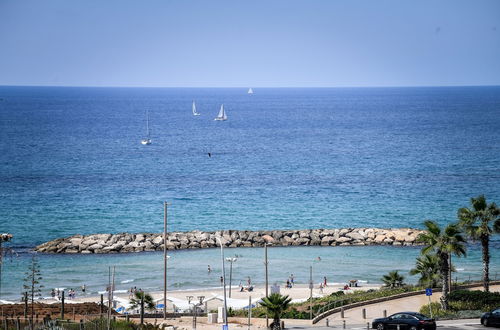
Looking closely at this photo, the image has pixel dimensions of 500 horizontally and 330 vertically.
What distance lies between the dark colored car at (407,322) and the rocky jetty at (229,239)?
4326 centimetres

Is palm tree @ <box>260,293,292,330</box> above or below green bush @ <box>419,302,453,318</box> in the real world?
above

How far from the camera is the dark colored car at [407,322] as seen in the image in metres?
39.6

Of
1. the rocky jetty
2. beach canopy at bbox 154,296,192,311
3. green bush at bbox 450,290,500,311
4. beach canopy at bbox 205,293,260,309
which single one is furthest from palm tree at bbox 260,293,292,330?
the rocky jetty

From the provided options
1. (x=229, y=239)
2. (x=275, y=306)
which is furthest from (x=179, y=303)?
(x=229, y=239)

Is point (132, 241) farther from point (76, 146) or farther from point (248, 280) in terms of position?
point (76, 146)

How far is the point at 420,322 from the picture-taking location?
39.8 meters

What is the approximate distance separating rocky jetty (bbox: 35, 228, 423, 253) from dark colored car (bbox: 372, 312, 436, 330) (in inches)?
1703

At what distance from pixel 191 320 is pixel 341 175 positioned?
88.4m

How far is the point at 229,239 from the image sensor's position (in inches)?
3369

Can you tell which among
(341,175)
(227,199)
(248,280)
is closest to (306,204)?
(227,199)

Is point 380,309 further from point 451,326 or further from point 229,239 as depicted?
point 229,239

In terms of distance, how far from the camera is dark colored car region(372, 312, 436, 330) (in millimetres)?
39594

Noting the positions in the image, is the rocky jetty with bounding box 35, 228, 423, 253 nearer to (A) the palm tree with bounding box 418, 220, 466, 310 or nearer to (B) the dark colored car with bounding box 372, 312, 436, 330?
(A) the palm tree with bounding box 418, 220, 466, 310

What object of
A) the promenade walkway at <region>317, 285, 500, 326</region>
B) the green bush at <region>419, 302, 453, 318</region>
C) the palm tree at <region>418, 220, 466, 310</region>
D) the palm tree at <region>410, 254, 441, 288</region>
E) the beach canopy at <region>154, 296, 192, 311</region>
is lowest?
the beach canopy at <region>154, 296, 192, 311</region>
